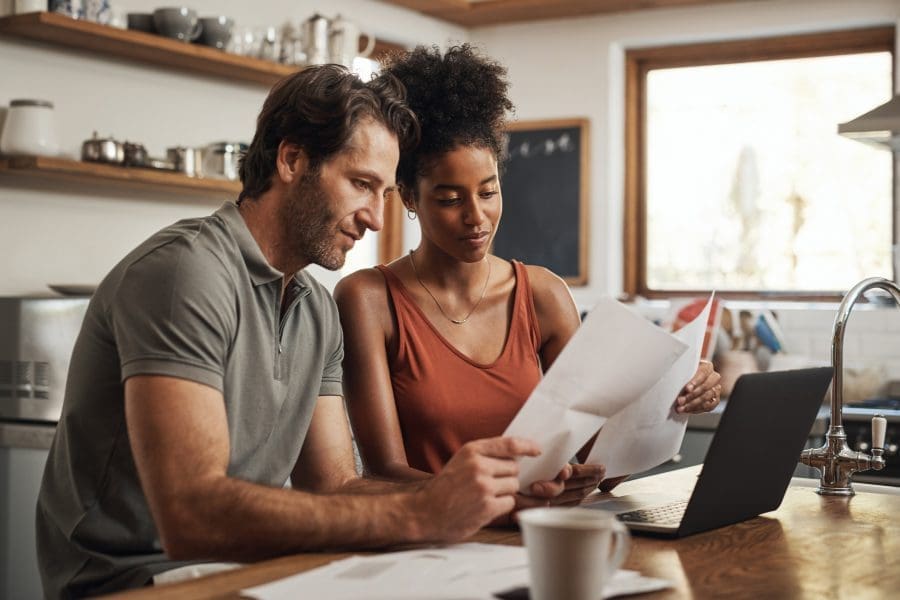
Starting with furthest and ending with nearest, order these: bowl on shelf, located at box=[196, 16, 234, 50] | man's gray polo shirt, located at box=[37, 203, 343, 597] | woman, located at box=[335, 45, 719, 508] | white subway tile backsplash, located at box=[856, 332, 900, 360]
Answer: white subway tile backsplash, located at box=[856, 332, 900, 360] < bowl on shelf, located at box=[196, 16, 234, 50] < woman, located at box=[335, 45, 719, 508] < man's gray polo shirt, located at box=[37, 203, 343, 597]

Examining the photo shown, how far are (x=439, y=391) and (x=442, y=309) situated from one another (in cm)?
17

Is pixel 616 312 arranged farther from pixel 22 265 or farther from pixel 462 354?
pixel 22 265

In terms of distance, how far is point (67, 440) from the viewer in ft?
5.46

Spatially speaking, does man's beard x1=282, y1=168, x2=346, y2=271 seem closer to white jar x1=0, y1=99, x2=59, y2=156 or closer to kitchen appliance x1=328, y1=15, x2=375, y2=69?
white jar x1=0, y1=99, x2=59, y2=156

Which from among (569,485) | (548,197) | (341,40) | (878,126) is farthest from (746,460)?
(548,197)

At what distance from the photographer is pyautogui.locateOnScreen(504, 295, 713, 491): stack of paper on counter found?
1441 millimetres

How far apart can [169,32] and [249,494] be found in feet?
9.48

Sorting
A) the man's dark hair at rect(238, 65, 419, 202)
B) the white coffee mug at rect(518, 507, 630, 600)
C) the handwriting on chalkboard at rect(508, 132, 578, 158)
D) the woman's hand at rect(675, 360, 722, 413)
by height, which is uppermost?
the handwriting on chalkboard at rect(508, 132, 578, 158)

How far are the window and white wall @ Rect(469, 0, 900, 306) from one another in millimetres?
87

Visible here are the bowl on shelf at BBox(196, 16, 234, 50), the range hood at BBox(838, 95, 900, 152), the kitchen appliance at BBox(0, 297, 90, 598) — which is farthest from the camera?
the bowl on shelf at BBox(196, 16, 234, 50)

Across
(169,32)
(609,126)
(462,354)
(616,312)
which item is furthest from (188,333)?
(609,126)

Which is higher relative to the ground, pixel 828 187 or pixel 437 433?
pixel 828 187

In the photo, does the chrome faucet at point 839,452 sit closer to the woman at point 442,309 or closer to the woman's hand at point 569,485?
the woman at point 442,309

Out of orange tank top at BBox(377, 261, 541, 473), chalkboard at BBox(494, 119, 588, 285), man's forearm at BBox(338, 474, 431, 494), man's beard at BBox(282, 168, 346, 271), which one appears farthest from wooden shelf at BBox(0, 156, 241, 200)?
man's forearm at BBox(338, 474, 431, 494)
